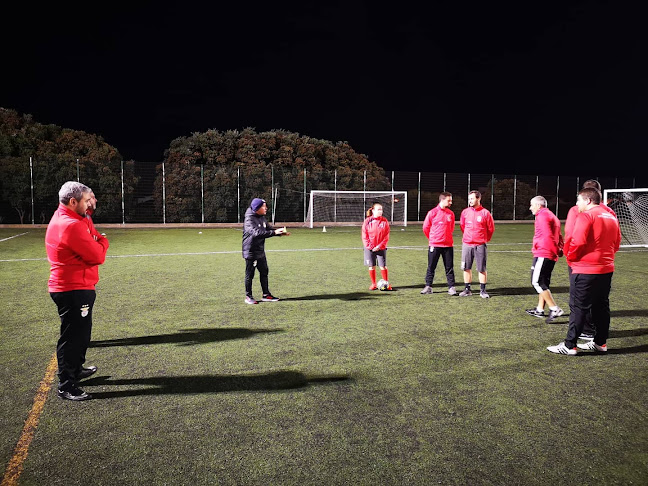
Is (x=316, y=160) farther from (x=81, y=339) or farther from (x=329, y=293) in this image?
(x=81, y=339)

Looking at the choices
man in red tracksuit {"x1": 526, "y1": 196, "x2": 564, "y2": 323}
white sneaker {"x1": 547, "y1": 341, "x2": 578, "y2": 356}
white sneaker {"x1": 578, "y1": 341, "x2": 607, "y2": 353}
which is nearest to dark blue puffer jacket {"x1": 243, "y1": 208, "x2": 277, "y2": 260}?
man in red tracksuit {"x1": 526, "y1": 196, "x2": 564, "y2": 323}

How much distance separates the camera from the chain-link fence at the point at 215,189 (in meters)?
25.1

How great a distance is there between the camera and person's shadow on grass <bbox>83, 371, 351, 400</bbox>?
4.01 metres

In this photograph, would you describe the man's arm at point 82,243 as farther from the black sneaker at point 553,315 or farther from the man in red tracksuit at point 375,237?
the black sneaker at point 553,315

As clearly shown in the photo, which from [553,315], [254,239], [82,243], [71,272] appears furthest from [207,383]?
[553,315]

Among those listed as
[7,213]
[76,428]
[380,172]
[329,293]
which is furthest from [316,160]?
[76,428]

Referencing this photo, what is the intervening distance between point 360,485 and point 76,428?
2124 mm

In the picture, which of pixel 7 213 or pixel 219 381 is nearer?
pixel 219 381

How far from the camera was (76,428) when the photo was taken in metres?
3.36

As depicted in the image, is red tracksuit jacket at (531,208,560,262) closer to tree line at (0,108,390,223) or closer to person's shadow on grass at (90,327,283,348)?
person's shadow on grass at (90,327,283,348)

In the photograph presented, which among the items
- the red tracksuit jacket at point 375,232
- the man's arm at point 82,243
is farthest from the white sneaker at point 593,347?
the man's arm at point 82,243

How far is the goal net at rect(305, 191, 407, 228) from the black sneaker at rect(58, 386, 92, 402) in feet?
85.7

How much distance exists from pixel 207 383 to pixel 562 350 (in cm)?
376

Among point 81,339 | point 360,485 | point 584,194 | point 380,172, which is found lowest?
point 360,485
